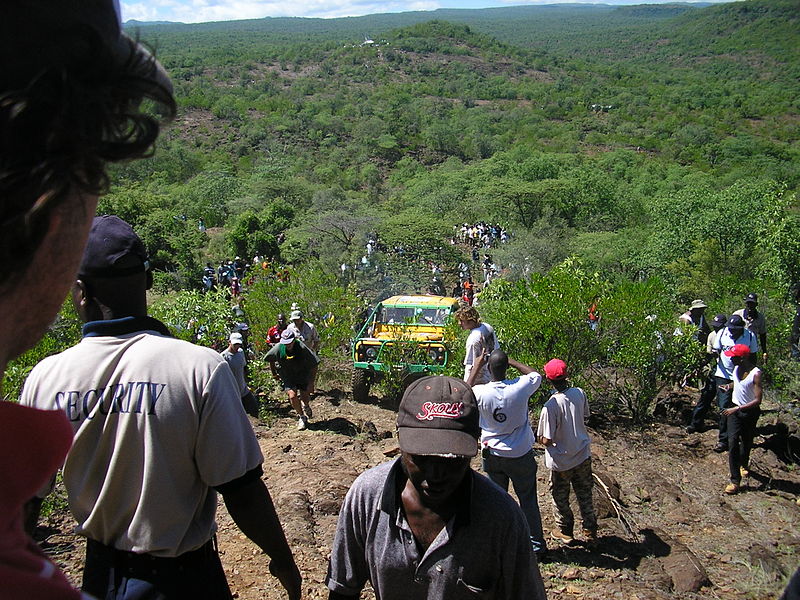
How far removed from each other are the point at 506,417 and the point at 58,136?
4.09m

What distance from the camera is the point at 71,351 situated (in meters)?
1.90

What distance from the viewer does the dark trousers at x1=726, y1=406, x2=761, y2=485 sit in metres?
6.14

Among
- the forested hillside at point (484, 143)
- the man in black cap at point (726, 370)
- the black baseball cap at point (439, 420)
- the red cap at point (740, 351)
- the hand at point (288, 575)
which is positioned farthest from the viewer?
the forested hillside at point (484, 143)

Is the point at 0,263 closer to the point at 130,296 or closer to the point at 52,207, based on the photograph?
the point at 52,207

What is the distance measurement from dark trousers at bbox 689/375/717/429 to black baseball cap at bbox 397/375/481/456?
19.9 ft

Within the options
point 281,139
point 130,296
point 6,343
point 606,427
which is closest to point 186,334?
point 606,427

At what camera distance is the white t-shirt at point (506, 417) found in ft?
14.7

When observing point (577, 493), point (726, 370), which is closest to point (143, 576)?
point (577, 493)

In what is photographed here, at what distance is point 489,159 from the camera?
192ft

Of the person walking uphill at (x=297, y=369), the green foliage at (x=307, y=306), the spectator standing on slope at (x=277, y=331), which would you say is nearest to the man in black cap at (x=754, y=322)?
the green foliage at (x=307, y=306)

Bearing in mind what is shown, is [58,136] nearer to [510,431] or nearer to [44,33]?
[44,33]

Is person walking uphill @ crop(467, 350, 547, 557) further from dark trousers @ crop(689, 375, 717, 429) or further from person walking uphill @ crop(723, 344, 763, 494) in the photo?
dark trousers @ crop(689, 375, 717, 429)

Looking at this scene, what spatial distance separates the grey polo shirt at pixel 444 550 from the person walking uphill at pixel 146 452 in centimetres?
43

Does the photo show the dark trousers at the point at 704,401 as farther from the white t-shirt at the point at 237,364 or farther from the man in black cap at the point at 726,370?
the white t-shirt at the point at 237,364
